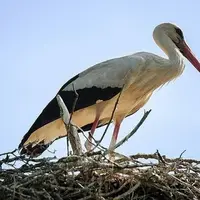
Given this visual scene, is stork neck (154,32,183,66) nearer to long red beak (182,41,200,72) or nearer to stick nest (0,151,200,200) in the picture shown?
long red beak (182,41,200,72)

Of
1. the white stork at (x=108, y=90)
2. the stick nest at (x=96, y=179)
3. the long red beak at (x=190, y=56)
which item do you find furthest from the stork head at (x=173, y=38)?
the stick nest at (x=96, y=179)

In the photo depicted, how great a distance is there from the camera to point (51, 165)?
6.18 metres

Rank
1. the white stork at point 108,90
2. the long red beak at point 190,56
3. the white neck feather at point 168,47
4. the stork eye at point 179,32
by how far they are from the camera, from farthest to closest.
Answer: the stork eye at point 179,32 < the long red beak at point 190,56 < the white neck feather at point 168,47 < the white stork at point 108,90

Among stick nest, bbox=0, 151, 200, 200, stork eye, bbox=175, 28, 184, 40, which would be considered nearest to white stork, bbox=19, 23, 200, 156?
stork eye, bbox=175, 28, 184, 40

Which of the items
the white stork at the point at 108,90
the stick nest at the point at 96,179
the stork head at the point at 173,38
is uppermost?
the stork head at the point at 173,38

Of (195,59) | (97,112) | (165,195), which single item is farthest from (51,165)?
(195,59)

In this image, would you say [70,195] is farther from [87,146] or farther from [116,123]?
[116,123]

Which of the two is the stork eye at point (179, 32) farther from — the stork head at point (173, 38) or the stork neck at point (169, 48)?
the stork neck at point (169, 48)

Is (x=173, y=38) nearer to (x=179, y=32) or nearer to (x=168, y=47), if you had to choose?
(x=179, y=32)

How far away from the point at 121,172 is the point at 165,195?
1.10ft

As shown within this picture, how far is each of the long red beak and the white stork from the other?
0.27 meters

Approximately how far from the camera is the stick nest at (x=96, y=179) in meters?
6.04

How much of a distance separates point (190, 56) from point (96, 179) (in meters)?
3.57

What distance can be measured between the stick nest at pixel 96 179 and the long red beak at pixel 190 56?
10.3 ft
